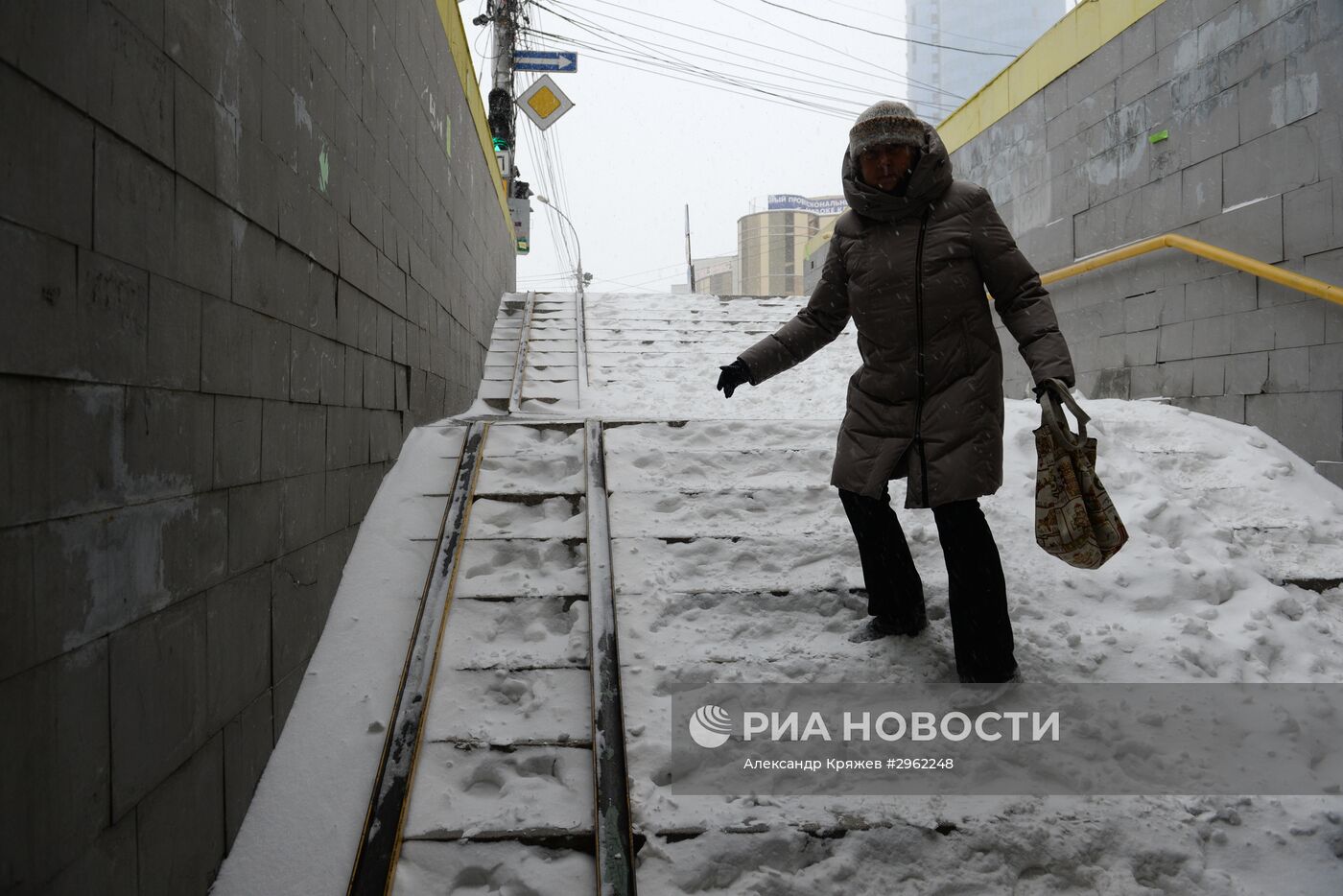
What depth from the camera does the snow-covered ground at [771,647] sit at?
191 cm

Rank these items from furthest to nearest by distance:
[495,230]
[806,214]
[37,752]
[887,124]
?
[806,214] → [495,230] → [887,124] → [37,752]

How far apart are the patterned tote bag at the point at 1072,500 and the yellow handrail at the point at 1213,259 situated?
238 centimetres

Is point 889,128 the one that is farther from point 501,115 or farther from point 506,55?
point 506,55

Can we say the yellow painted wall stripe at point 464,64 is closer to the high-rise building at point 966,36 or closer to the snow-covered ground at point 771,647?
the snow-covered ground at point 771,647

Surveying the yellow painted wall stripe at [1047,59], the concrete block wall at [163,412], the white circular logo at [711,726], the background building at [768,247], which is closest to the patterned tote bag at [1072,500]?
the white circular logo at [711,726]

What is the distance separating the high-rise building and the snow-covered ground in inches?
2975

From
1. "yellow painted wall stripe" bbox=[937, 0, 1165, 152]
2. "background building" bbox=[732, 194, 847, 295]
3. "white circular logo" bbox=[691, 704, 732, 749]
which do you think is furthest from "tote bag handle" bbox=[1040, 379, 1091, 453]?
"background building" bbox=[732, 194, 847, 295]

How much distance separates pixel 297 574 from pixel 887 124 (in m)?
2.24

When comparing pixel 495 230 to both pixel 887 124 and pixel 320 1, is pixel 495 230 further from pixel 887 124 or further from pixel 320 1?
pixel 887 124

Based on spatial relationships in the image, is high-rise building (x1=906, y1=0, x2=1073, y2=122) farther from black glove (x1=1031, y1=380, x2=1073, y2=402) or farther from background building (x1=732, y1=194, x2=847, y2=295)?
black glove (x1=1031, y1=380, x2=1073, y2=402)

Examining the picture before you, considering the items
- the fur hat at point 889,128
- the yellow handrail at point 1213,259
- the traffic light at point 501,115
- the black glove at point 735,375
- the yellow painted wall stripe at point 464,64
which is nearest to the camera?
the fur hat at point 889,128

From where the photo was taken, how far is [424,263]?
14.7 feet

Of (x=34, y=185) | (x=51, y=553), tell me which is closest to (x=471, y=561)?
(x=51, y=553)

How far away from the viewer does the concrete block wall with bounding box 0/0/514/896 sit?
1.23 meters
